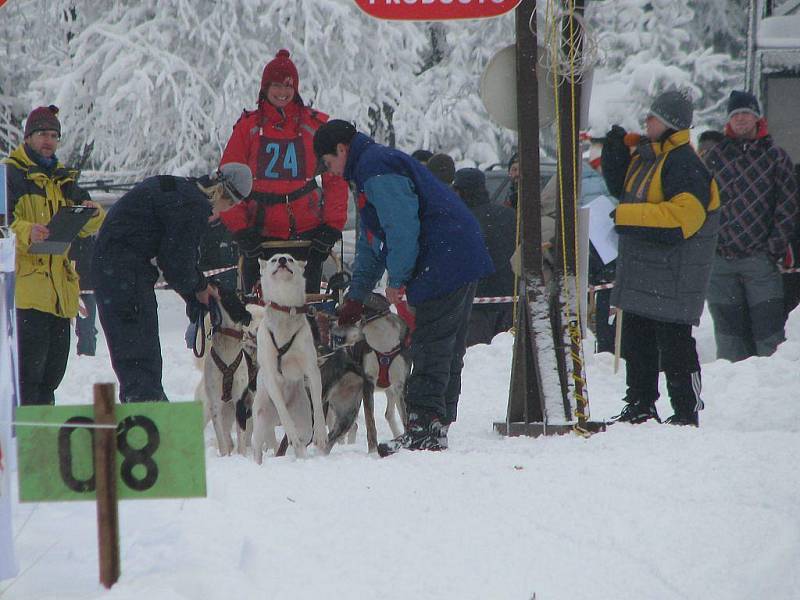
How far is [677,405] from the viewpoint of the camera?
224 inches

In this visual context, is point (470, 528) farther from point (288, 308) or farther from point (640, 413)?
point (640, 413)

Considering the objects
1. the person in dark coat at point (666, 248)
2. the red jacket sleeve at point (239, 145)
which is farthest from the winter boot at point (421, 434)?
the red jacket sleeve at point (239, 145)

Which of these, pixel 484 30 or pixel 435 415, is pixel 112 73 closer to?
pixel 484 30

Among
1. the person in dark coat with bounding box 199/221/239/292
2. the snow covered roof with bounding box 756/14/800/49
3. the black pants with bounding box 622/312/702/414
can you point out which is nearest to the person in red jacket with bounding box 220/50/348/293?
the black pants with bounding box 622/312/702/414

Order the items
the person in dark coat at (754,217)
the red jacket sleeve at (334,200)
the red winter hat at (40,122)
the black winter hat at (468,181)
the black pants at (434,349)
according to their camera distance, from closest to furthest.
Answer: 1. the black pants at (434,349)
2. the red winter hat at (40,122)
3. the red jacket sleeve at (334,200)
4. the person in dark coat at (754,217)
5. the black winter hat at (468,181)

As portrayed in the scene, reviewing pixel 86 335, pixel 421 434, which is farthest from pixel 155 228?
pixel 86 335

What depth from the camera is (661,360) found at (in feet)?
18.7

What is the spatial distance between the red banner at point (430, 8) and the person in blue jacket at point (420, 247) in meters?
0.70

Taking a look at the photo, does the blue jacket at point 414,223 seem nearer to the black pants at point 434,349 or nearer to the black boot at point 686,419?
the black pants at point 434,349

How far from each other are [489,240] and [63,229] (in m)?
4.08

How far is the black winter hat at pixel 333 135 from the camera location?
5121 mm

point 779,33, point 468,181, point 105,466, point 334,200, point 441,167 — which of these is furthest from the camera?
point 779,33

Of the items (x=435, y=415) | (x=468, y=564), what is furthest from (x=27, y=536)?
(x=435, y=415)

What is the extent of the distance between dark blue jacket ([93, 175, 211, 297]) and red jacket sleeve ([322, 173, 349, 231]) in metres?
1.28
